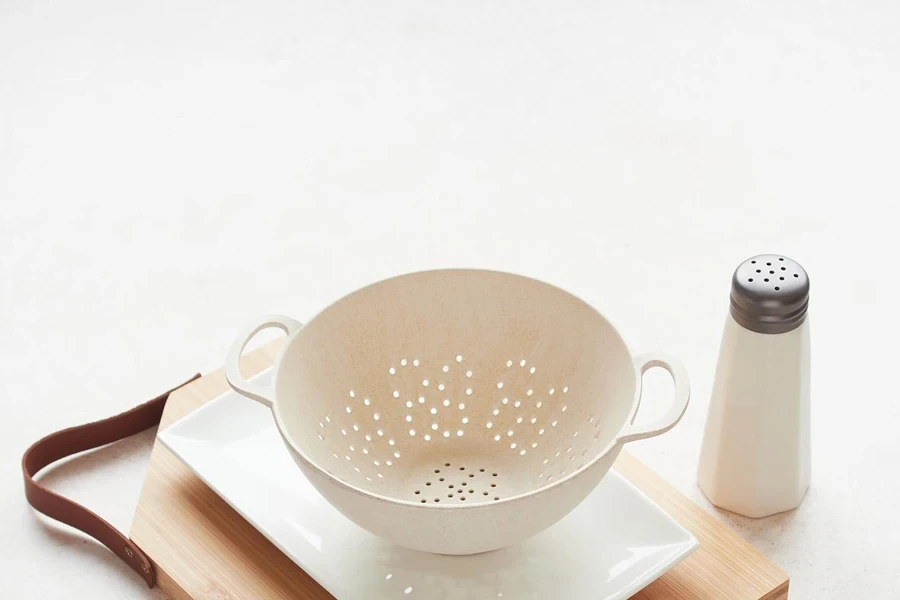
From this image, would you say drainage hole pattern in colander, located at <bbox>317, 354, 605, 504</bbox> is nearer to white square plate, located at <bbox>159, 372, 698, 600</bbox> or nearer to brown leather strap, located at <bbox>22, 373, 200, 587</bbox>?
white square plate, located at <bbox>159, 372, 698, 600</bbox>

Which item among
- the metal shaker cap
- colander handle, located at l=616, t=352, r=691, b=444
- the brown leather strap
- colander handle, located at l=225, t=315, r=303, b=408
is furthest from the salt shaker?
the brown leather strap

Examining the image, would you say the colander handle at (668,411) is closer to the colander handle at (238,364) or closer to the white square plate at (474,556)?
the white square plate at (474,556)

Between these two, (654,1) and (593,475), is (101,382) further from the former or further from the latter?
(654,1)

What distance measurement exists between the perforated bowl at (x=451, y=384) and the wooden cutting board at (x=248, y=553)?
0.13 meters

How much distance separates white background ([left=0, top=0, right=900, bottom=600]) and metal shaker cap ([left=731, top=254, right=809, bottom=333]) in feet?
0.93

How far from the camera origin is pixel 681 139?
2203 mm

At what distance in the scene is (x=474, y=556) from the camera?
126cm

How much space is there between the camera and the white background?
1.61 meters

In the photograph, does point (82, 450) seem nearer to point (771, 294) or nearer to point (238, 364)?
point (238, 364)

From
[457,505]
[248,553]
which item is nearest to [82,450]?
[248,553]

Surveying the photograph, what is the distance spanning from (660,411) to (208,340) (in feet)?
2.14

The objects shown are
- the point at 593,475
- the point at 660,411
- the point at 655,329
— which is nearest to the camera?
the point at 593,475

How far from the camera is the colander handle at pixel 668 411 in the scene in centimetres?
112

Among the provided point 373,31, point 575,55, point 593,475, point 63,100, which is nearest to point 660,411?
point 593,475
